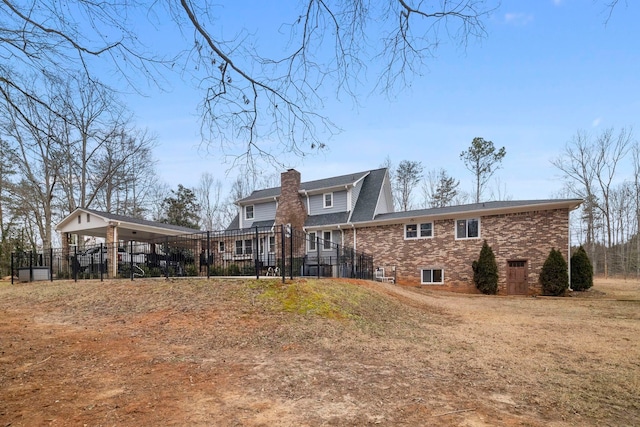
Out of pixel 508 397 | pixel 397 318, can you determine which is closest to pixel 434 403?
pixel 508 397

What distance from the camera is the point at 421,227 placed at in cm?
1869

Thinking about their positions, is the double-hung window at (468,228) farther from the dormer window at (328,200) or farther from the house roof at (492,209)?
the dormer window at (328,200)

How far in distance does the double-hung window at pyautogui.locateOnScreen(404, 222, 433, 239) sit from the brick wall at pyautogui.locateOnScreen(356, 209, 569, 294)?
22 centimetres

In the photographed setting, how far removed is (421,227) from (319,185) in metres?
7.69

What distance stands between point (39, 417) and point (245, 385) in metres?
1.77

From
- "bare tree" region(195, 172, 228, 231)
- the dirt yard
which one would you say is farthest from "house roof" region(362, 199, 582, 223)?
"bare tree" region(195, 172, 228, 231)

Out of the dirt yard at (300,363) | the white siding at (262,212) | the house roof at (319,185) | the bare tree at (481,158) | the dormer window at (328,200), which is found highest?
the bare tree at (481,158)

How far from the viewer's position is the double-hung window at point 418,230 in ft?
60.5

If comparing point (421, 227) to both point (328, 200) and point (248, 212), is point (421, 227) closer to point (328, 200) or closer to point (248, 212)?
point (328, 200)

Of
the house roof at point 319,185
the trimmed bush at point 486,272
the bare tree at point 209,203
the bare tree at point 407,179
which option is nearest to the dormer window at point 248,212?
the house roof at point 319,185

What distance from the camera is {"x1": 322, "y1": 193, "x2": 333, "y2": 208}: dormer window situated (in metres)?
21.9

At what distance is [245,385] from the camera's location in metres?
3.69

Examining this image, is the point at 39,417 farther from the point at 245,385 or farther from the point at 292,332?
the point at 292,332

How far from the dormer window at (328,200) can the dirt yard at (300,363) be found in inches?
518
